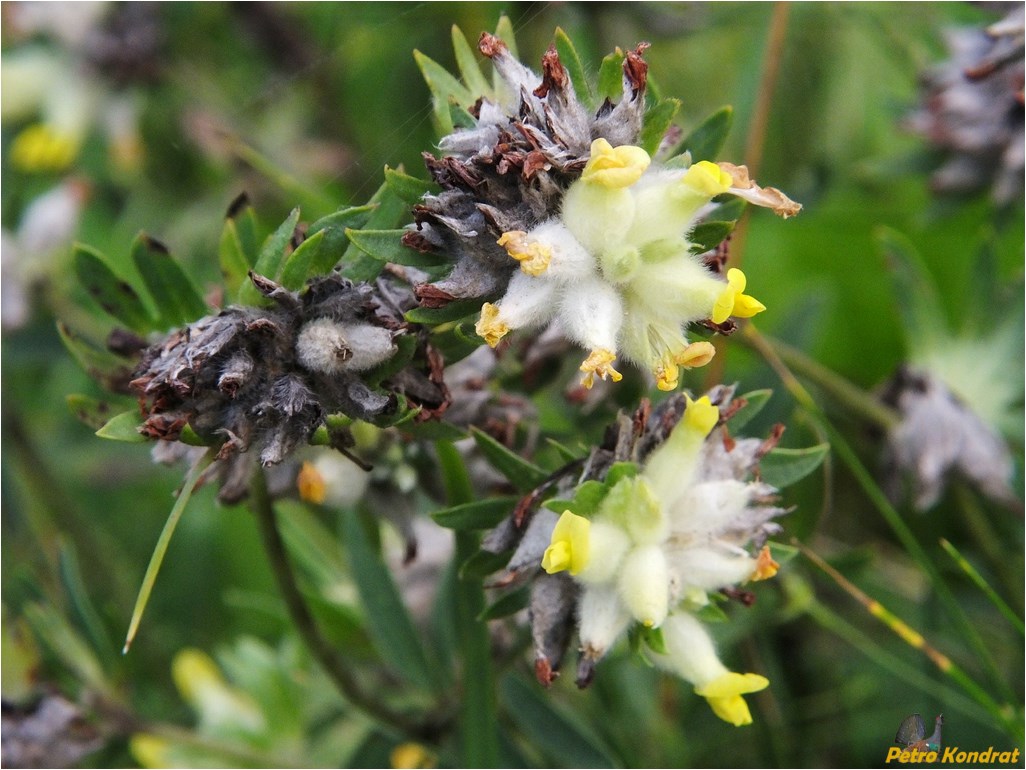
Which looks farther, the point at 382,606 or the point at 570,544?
the point at 382,606

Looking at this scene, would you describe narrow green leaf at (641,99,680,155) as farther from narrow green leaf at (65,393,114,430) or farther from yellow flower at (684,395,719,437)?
narrow green leaf at (65,393,114,430)

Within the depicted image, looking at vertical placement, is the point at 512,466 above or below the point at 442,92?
below

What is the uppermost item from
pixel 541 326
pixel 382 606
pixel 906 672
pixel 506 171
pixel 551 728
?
pixel 506 171

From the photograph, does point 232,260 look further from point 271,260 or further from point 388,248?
point 388,248

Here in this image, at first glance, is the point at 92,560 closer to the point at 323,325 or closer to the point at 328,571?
the point at 328,571

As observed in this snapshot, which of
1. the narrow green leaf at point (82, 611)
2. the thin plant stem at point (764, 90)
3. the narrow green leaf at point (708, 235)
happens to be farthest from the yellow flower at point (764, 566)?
the narrow green leaf at point (82, 611)

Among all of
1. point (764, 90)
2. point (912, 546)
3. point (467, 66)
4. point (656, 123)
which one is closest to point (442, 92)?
point (467, 66)

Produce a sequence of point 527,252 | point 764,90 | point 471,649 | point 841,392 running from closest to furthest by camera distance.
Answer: point 527,252 < point 471,649 < point 841,392 < point 764,90
